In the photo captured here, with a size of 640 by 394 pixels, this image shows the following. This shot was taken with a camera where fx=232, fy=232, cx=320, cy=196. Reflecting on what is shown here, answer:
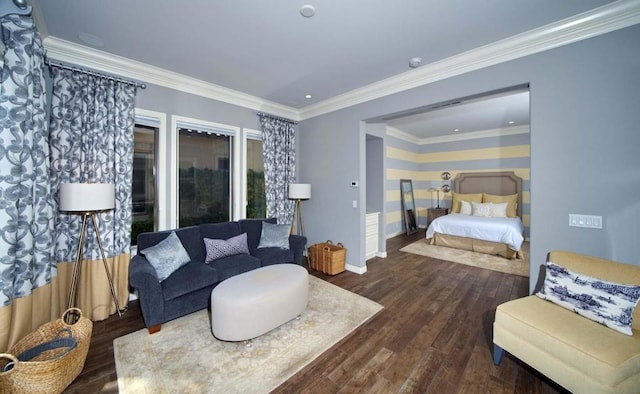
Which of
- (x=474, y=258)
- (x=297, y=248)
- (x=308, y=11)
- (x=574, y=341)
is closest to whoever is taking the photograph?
(x=574, y=341)

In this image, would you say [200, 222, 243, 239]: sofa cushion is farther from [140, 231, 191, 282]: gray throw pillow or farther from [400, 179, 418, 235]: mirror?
[400, 179, 418, 235]: mirror

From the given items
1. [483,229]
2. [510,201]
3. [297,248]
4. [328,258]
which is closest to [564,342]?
[328,258]

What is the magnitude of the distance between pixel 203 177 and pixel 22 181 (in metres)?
1.88

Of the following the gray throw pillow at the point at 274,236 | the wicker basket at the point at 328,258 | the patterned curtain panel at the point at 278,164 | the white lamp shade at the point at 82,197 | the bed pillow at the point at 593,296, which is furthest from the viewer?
the patterned curtain panel at the point at 278,164

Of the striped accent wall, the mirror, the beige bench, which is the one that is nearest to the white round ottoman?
the beige bench

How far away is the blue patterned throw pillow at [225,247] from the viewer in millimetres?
3086

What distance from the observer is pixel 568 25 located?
207 cm

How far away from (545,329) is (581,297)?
46 centimetres

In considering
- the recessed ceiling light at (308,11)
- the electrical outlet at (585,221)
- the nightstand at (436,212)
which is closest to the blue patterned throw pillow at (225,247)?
the recessed ceiling light at (308,11)

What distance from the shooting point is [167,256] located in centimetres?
263

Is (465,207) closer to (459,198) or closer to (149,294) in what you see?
(459,198)

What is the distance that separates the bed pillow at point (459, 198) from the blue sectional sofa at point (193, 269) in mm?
5053

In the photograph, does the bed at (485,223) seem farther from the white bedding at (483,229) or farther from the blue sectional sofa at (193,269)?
the blue sectional sofa at (193,269)

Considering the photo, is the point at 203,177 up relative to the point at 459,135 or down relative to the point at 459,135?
down
